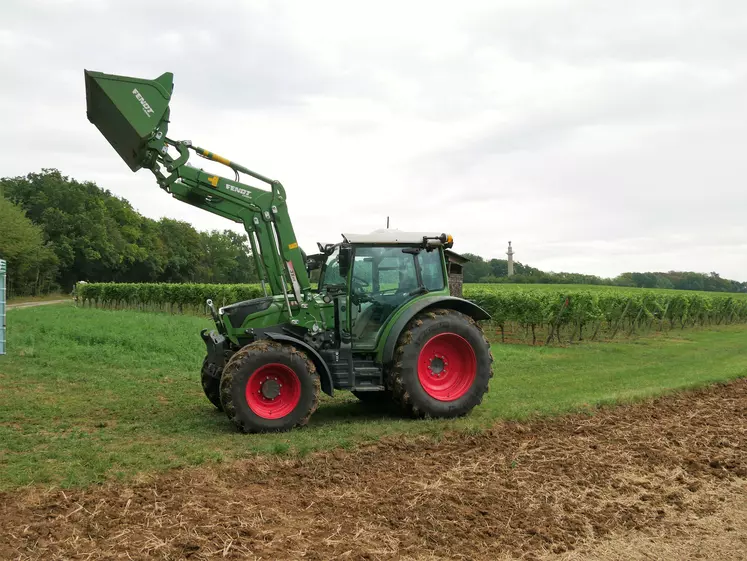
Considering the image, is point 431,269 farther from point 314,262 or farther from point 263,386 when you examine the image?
point 263,386

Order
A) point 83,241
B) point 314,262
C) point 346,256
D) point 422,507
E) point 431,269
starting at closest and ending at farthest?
point 422,507 < point 346,256 < point 431,269 < point 314,262 < point 83,241

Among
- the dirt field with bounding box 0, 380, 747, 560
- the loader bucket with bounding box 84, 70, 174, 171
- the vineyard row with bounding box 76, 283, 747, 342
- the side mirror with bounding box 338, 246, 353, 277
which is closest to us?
the dirt field with bounding box 0, 380, 747, 560

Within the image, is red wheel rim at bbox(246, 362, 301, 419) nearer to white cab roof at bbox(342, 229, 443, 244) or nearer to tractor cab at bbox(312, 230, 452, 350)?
tractor cab at bbox(312, 230, 452, 350)

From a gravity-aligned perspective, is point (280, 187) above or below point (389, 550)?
above

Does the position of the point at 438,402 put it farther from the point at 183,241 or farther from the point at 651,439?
the point at 183,241

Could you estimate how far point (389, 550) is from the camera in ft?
14.6

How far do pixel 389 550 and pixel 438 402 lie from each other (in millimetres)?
4059

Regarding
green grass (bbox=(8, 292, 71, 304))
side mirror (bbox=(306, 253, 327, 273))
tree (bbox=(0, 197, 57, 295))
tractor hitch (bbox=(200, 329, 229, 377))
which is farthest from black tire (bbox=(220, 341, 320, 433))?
green grass (bbox=(8, 292, 71, 304))

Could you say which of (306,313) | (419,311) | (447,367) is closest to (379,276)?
(419,311)

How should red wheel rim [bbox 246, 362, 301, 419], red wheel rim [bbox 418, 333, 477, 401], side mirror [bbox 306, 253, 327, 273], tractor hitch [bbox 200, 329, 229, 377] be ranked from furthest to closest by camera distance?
1. side mirror [bbox 306, 253, 327, 273]
2. tractor hitch [bbox 200, 329, 229, 377]
3. red wheel rim [bbox 418, 333, 477, 401]
4. red wheel rim [bbox 246, 362, 301, 419]

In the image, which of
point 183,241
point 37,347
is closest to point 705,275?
point 183,241

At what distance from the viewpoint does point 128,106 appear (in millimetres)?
7473

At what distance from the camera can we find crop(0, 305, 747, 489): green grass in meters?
6.60

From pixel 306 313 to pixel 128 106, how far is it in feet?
10.6
